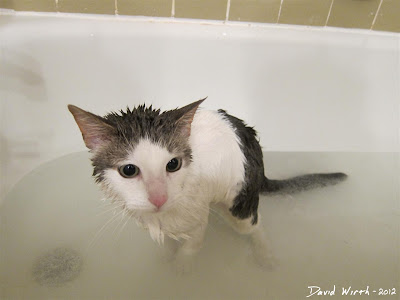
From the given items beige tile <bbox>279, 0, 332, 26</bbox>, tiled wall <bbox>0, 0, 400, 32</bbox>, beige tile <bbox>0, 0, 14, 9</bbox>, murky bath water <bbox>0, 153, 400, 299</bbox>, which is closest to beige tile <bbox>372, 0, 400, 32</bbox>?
tiled wall <bbox>0, 0, 400, 32</bbox>

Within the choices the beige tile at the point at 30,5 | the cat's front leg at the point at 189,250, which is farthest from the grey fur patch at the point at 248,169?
the beige tile at the point at 30,5

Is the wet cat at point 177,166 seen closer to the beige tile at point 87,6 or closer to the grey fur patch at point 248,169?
the grey fur patch at point 248,169

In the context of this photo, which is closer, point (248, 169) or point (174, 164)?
point (174, 164)

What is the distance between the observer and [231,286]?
1.22 metres

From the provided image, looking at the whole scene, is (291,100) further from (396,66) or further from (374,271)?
(374,271)

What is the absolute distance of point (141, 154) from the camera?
2.58ft

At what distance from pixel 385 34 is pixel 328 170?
0.57 m

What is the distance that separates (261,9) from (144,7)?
1.39ft

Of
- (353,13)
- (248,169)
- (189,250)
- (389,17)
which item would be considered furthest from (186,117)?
(389,17)

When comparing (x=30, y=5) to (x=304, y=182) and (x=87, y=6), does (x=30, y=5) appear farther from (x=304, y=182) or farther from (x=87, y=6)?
(x=304, y=182)

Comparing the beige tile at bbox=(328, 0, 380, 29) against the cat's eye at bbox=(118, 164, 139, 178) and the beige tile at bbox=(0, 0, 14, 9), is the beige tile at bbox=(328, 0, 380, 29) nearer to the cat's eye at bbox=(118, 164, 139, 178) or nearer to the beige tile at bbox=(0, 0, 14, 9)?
the cat's eye at bbox=(118, 164, 139, 178)

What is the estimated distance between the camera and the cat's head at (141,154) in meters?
0.78

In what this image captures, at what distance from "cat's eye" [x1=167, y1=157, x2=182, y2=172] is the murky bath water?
37 cm

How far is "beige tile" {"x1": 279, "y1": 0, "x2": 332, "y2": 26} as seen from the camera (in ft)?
4.51
